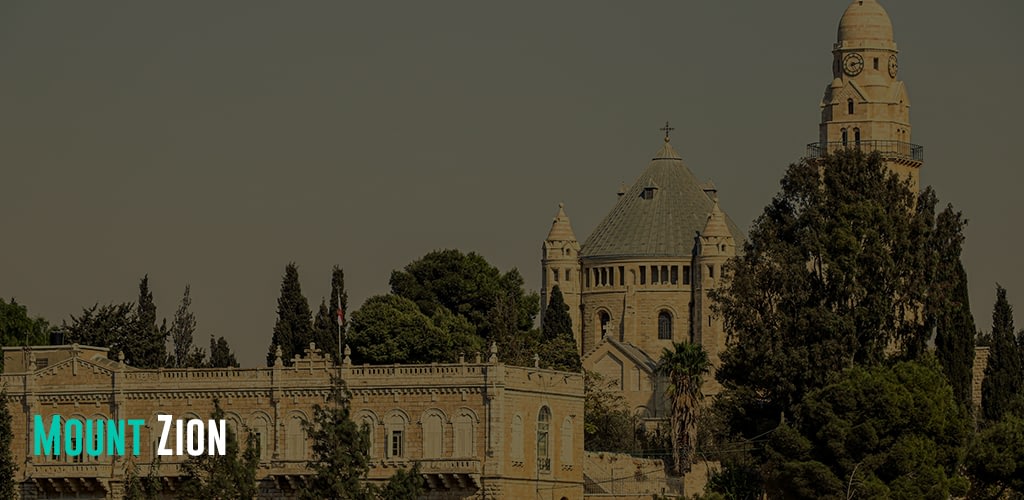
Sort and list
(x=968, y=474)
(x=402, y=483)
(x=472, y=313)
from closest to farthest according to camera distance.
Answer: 1. (x=402, y=483)
2. (x=968, y=474)
3. (x=472, y=313)

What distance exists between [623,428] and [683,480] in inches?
979

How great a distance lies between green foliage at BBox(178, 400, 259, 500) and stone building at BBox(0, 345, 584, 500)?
9863mm

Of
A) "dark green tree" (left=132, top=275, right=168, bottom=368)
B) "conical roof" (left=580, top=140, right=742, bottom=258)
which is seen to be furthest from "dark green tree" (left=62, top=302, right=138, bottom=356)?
"conical roof" (left=580, top=140, right=742, bottom=258)

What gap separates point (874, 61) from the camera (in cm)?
17262

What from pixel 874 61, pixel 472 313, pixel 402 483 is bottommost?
pixel 402 483

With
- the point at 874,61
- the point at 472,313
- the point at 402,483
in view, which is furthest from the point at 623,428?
the point at 402,483

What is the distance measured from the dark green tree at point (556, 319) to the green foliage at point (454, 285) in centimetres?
173

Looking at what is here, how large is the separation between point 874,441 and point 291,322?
42.6 m

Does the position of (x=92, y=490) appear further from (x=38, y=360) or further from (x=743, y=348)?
(x=743, y=348)

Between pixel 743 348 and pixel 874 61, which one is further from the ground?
pixel 874 61

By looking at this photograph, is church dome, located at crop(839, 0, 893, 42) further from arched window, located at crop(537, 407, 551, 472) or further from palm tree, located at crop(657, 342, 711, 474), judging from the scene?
arched window, located at crop(537, 407, 551, 472)

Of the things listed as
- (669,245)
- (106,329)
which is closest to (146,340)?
(106,329)

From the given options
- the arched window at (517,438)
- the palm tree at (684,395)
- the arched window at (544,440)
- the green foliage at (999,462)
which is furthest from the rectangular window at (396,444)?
the green foliage at (999,462)

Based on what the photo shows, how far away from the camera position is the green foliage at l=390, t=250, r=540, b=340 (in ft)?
542
